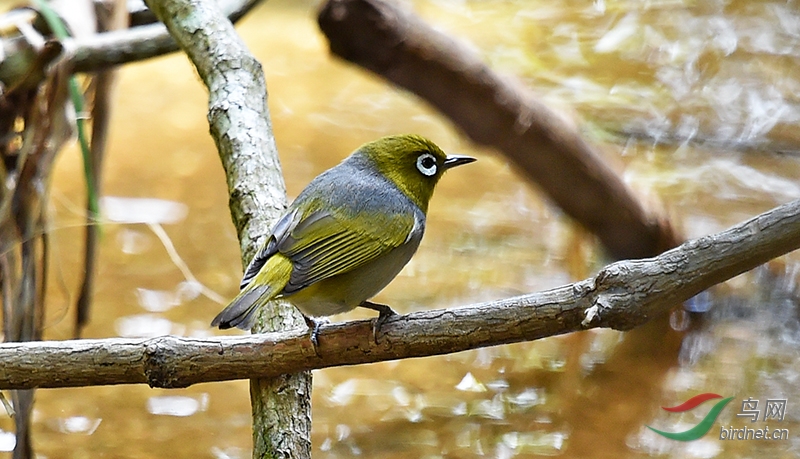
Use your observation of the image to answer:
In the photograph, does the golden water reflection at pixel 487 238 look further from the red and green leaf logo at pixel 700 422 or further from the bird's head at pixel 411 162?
the bird's head at pixel 411 162

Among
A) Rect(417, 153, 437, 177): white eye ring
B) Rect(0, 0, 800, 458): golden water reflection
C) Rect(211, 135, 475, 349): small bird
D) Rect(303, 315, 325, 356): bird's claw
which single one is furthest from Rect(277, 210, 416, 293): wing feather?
Rect(0, 0, 800, 458): golden water reflection

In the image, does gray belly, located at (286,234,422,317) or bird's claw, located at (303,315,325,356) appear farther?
gray belly, located at (286,234,422,317)

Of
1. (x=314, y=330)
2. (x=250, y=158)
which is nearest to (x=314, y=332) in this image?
(x=314, y=330)

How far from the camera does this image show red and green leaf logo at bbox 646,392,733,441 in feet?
11.0

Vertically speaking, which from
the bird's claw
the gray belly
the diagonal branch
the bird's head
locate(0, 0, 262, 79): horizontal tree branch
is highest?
the diagonal branch

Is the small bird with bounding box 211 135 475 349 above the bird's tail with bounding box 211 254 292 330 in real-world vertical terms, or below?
above

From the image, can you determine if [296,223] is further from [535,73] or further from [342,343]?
[535,73]

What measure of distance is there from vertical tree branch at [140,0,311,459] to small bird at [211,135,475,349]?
0.46 ft

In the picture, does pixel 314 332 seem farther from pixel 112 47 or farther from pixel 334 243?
pixel 112 47

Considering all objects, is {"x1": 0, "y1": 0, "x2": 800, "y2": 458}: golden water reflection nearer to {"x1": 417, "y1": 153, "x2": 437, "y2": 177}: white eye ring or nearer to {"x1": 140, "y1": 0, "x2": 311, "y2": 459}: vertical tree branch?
{"x1": 140, "y1": 0, "x2": 311, "y2": 459}: vertical tree branch

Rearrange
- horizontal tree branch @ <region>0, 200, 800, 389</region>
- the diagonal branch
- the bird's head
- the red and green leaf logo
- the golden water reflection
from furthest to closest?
the diagonal branch < the golden water reflection < the red and green leaf logo < the bird's head < horizontal tree branch @ <region>0, 200, 800, 389</region>

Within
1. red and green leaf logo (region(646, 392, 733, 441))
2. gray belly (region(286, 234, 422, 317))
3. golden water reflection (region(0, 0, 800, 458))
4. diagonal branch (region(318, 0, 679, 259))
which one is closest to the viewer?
gray belly (region(286, 234, 422, 317))

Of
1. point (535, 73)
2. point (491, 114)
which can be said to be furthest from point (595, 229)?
point (535, 73)

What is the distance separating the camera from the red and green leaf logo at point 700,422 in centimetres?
336
